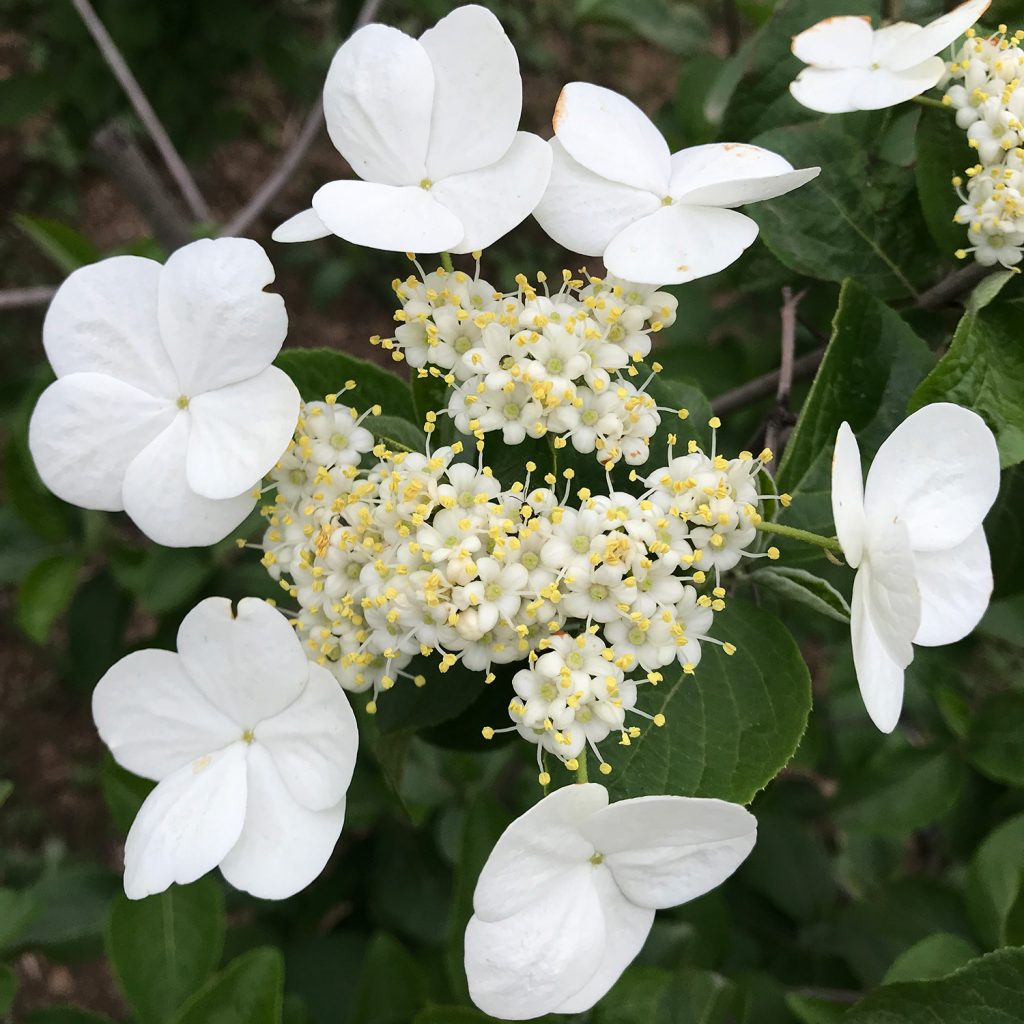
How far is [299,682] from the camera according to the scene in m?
0.74

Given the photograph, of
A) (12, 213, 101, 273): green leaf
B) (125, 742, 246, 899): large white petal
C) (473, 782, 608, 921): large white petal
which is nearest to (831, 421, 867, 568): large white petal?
(473, 782, 608, 921): large white petal

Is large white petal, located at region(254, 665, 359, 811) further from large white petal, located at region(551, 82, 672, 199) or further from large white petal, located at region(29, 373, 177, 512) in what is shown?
large white petal, located at region(551, 82, 672, 199)

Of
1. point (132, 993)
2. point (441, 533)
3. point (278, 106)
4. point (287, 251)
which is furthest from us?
point (278, 106)

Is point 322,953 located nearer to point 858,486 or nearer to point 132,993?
point 132,993

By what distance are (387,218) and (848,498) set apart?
40cm

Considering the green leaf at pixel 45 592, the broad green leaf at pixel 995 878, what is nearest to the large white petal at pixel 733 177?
the broad green leaf at pixel 995 878

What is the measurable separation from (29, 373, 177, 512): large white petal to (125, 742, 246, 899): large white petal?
231 millimetres

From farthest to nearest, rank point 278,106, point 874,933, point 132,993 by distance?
point 278,106 < point 874,933 < point 132,993

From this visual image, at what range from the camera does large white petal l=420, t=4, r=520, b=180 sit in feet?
2.53

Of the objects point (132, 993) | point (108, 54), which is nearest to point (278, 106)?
point (108, 54)

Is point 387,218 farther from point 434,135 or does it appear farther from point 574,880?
point 574,880

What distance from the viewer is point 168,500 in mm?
781

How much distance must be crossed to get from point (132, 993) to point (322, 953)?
539mm

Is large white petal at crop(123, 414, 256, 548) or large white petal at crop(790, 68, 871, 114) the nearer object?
large white petal at crop(123, 414, 256, 548)
